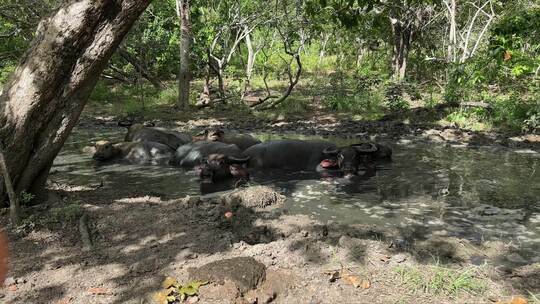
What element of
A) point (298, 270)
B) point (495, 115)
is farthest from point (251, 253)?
point (495, 115)

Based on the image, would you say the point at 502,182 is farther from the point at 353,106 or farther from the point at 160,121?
the point at 160,121

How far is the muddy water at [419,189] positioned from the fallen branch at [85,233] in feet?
7.72

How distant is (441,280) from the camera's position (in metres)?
4.04

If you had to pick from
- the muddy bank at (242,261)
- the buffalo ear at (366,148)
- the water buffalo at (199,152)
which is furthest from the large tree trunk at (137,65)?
the muddy bank at (242,261)

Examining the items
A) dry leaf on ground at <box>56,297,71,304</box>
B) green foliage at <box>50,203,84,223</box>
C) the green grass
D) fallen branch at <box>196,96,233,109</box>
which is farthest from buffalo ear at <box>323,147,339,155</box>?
fallen branch at <box>196,96,233,109</box>

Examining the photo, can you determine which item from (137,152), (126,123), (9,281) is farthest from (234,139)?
(9,281)

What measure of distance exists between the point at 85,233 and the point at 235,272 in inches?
75.2

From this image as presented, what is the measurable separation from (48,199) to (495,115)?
12.7 m

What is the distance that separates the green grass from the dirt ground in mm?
10

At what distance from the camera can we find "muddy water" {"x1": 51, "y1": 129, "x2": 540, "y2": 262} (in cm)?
652

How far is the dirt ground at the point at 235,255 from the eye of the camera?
398 centimetres

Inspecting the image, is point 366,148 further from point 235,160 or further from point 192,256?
point 192,256

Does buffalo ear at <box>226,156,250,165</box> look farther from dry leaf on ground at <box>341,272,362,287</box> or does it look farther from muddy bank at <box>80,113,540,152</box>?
dry leaf on ground at <box>341,272,362,287</box>

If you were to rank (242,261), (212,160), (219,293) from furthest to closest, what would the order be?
(212,160), (242,261), (219,293)
